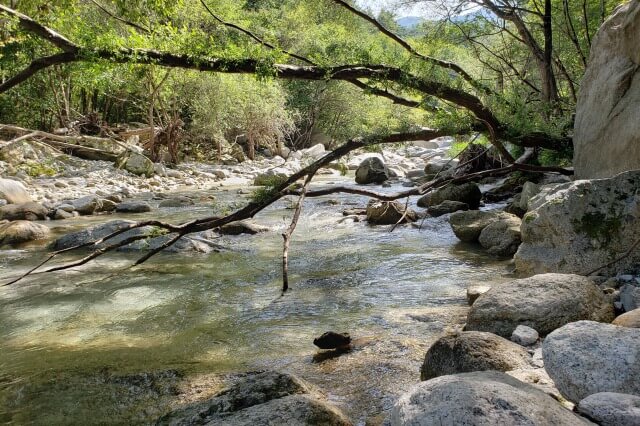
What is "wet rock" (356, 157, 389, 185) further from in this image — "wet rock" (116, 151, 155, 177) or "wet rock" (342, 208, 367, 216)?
"wet rock" (116, 151, 155, 177)

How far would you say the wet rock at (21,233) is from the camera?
9.55m

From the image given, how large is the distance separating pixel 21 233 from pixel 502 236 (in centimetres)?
892

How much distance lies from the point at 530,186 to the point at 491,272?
11.8 ft

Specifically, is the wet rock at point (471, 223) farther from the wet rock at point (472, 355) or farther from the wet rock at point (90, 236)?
the wet rock at point (90, 236)

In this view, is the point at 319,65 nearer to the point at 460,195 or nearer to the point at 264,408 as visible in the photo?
the point at 264,408

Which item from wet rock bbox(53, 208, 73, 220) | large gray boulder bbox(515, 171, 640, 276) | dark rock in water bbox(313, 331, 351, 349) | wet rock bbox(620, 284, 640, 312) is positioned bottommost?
wet rock bbox(53, 208, 73, 220)

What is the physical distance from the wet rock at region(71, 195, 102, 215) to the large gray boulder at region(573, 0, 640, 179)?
11.5 metres

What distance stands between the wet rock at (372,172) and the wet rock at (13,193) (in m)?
11.6

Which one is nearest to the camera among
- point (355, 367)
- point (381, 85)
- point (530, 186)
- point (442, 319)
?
point (355, 367)

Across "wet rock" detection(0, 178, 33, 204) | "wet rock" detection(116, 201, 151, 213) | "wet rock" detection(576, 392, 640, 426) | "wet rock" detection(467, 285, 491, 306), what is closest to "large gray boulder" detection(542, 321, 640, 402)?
"wet rock" detection(576, 392, 640, 426)

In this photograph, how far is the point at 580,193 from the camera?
5.55m

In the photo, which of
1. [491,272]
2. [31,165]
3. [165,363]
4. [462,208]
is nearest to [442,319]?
[491,272]

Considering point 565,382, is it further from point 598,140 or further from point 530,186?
point 530,186

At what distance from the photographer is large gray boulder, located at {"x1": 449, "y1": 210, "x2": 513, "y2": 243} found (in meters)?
8.80
